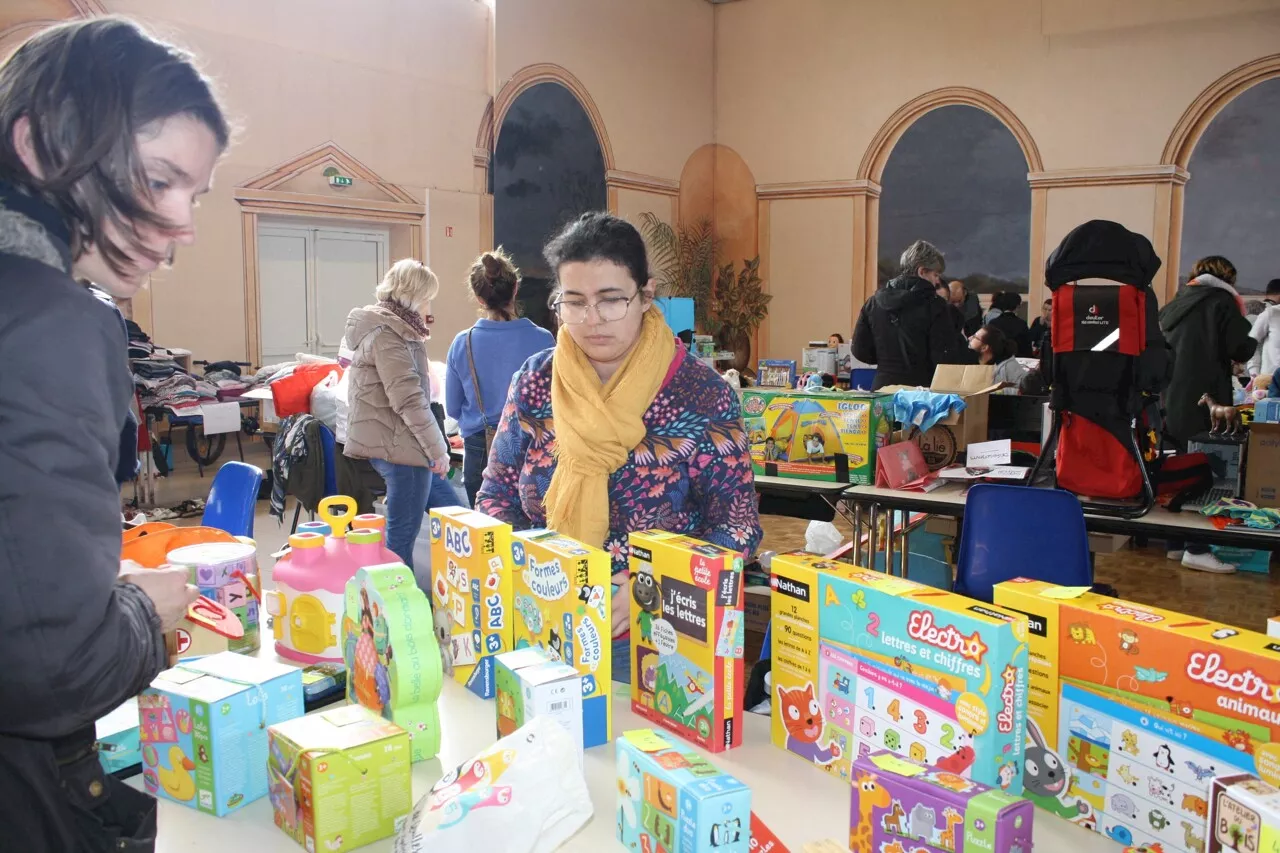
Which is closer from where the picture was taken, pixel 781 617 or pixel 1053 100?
pixel 781 617

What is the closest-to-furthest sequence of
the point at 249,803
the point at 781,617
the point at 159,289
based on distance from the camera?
the point at 249,803
the point at 781,617
the point at 159,289

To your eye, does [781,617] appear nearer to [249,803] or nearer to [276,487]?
[249,803]

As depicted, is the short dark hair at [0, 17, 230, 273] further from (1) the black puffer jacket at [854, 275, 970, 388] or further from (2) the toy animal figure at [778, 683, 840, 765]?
(1) the black puffer jacket at [854, 275, 970, 388]

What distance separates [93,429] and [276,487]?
4099mm

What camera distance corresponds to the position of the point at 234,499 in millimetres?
2967

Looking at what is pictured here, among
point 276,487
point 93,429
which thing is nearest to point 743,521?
point 93,429

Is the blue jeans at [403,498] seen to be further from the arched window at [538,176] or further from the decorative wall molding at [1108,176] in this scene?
the decorative wall molding at [1108,176]

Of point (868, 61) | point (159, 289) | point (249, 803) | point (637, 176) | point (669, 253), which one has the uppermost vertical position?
A: point (868, 61)

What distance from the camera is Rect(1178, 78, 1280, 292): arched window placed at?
861 centimetres

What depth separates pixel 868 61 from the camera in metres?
10.4

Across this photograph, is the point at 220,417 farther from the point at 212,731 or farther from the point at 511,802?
the point at 511,802

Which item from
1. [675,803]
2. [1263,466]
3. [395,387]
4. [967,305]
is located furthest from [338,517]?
[967,305]

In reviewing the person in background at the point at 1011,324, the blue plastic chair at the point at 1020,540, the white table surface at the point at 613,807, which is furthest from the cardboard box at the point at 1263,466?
the person in background at the point at 1011,324

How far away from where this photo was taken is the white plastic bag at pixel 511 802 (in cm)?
107
